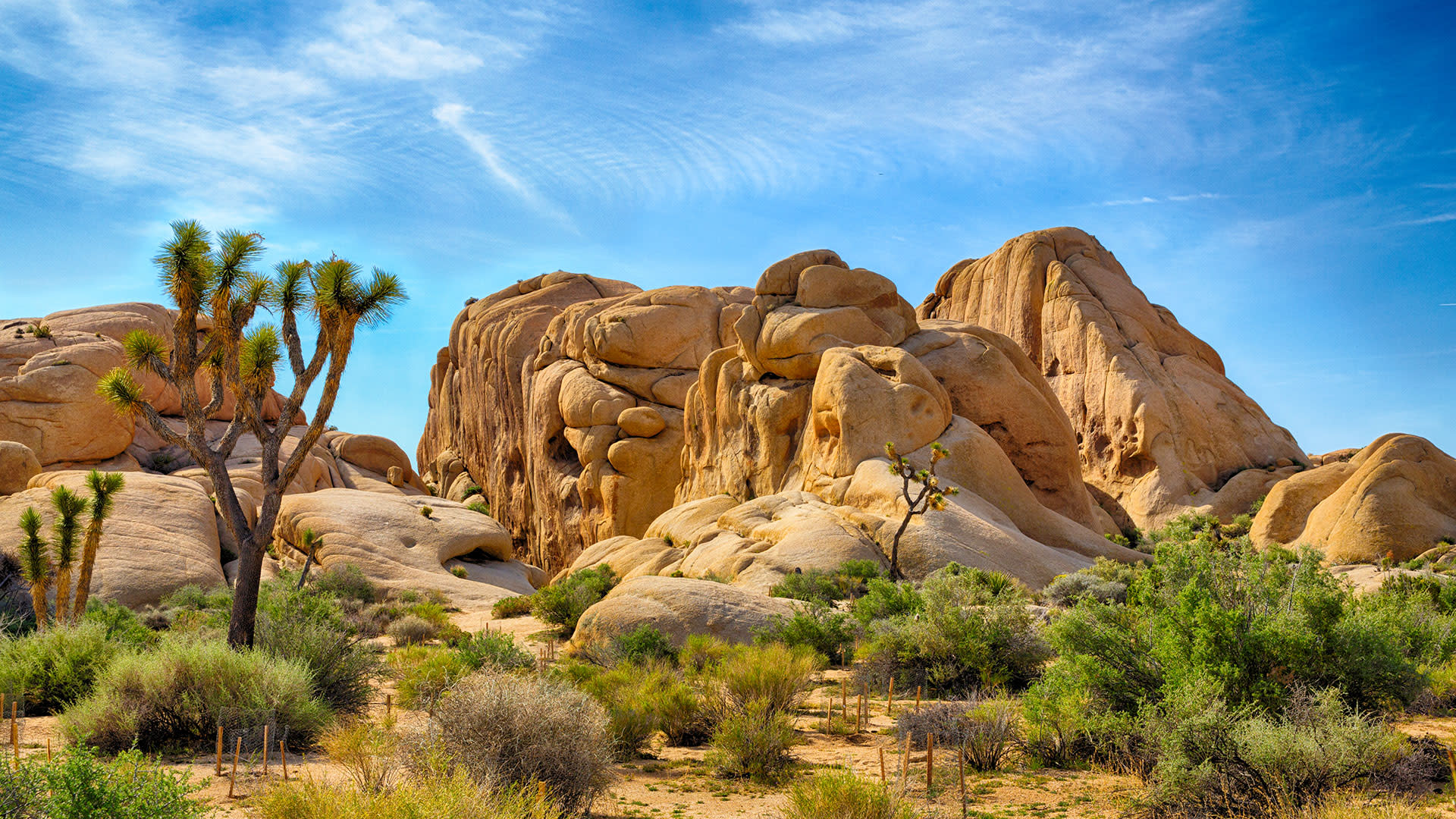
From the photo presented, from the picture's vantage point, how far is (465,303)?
6297 centimetres

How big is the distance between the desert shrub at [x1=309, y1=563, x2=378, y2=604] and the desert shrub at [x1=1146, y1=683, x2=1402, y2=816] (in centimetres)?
2183

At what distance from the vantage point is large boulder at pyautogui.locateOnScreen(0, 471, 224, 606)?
24.2 meters

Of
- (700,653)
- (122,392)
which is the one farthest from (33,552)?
(700,653)

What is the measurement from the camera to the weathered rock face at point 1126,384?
43.0 meters

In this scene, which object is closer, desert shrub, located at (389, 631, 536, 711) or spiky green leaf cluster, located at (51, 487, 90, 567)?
desert shrub, located at (389, 631, 536, 711)

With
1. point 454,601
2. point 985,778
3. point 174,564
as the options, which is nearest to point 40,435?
point 174,564

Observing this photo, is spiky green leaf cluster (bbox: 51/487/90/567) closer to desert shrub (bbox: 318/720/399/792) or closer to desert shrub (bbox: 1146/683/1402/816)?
desert shrub (bbox: 318/720/399/792)

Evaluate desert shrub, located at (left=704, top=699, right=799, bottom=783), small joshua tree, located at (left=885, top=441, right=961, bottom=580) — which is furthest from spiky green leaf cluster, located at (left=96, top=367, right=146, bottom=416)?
small joshua tree, located at (left=885, top=441, right=961, bottom=580)

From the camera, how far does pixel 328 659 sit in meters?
11.7

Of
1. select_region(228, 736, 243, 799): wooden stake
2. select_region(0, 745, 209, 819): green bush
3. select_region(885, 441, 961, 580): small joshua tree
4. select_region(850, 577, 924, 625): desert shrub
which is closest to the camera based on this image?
select_region(0, 745, 209, 819): green bush

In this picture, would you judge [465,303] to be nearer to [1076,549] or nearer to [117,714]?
[1076,549]

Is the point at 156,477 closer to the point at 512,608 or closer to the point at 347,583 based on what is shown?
the point at 347,583

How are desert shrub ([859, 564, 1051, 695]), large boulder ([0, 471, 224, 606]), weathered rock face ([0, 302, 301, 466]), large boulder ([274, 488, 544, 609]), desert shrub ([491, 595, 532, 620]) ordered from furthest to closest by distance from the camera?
weathered rock face ([0, 302, 301, 466])
large boulder ([274, 488, 544, 609])
desert shrub ([491, 595, 532, 620])
large boulder ([0, 471, 224, 606])
desert shrub ([859, 564, 1051, 695])

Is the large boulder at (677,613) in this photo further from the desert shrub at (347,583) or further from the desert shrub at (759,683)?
the desert shrub at (347,583)
